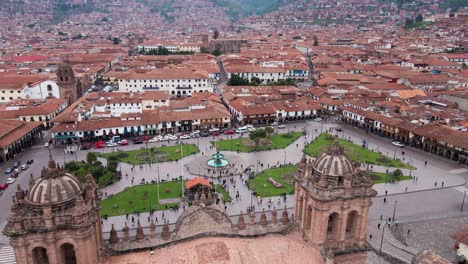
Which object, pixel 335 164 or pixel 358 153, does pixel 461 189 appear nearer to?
pixel 358 153

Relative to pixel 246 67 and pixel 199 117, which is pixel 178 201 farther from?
pixel 246 67

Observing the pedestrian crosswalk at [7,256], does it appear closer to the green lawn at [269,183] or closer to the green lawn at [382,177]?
the green lawn at [269,183]

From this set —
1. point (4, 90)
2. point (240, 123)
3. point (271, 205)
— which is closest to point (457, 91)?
point (240, 123)

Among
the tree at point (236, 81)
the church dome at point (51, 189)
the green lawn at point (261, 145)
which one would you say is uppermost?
the church dome at point (51, 189)

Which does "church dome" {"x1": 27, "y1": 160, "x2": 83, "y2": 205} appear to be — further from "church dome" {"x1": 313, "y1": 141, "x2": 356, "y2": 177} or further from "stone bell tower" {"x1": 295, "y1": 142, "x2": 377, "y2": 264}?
"church dome" {"x1": 313, "y1": 141, "x2": 356, "y2": 177}

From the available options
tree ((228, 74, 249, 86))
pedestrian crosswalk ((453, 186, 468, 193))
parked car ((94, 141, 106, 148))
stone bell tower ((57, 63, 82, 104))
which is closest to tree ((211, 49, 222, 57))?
tree ((228, 74, 249, 86))

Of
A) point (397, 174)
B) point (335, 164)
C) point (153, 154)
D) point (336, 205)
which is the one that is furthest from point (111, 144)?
point (336, 205)

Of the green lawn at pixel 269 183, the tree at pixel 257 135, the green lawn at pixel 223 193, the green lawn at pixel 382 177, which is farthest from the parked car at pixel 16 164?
the green lawn at pixel 382 177
